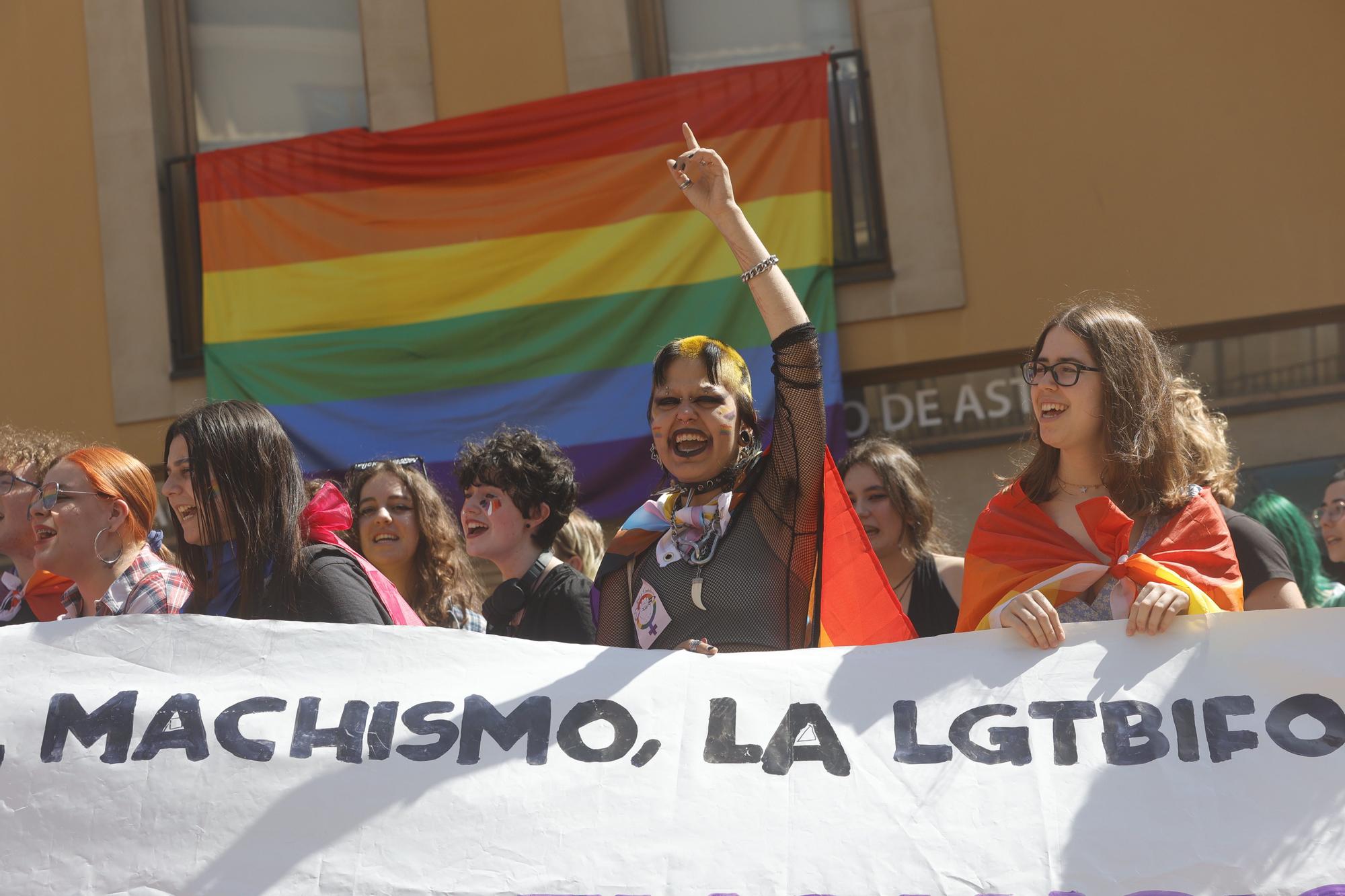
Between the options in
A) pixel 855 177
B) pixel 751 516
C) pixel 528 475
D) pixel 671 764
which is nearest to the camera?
pixel 671 764

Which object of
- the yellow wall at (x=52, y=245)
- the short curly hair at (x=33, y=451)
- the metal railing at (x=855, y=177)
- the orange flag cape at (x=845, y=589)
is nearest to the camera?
the orange flag cape at (x=845, y=589)

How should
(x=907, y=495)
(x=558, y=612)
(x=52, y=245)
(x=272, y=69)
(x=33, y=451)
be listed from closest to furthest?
(x=558, y=612) → (x=907, y=495) → (x=33, y=451) → (x=52, y=245) → (x=272, y=69)

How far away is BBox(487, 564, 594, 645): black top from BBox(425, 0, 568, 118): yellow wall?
3954mm

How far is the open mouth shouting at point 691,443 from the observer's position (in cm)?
303

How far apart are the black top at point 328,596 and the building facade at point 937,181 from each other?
410cm

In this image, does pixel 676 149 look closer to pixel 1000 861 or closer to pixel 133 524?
pixel 133 524

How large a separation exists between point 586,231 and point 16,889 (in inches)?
184

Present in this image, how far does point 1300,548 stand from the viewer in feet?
15.4

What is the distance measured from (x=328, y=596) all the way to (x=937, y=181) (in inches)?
181

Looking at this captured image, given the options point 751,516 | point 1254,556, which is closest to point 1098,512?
point 1254,556

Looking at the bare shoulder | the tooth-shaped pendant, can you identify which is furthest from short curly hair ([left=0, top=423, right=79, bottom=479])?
the bare shoulder

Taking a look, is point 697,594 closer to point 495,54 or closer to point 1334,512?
point 1334,512

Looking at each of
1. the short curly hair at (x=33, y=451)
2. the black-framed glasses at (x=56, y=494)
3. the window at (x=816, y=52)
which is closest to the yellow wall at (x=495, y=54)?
the window at (x=816, y=52)

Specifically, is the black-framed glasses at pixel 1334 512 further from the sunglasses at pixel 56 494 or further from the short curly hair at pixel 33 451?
the short curly hair at pixel 33 451
